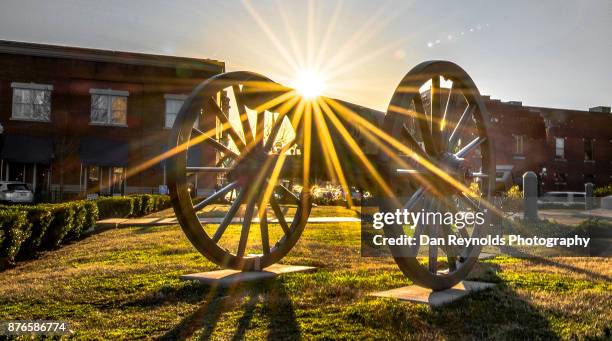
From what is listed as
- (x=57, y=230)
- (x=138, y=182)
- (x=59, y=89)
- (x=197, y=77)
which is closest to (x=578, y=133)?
(x=197, y=77)

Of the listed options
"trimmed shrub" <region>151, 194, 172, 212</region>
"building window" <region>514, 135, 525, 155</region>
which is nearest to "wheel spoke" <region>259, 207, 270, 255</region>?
"trimmed shrub" <region>151, 194, 172, 212</region>

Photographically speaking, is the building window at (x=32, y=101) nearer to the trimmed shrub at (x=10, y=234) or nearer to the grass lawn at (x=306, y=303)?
the trimmed shrub at (x=10, y=234)

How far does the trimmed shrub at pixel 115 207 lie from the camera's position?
17545 millimetres

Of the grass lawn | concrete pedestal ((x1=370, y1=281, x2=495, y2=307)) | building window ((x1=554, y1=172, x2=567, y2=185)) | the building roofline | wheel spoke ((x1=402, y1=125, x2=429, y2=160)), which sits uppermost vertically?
the building roofline

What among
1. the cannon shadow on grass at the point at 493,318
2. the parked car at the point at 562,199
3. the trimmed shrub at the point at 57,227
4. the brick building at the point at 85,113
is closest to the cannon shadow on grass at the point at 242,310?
the cannon shadow on grass at the point at 493,318

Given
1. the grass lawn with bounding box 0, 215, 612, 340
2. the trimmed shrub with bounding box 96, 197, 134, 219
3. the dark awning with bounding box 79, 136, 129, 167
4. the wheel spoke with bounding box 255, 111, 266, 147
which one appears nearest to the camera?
the grass lawn with bounding box 0, 215, 612, 340

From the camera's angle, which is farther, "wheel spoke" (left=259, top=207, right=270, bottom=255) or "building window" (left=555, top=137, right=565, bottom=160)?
"building window" (left=555, top=137, right=565, bottom=160)

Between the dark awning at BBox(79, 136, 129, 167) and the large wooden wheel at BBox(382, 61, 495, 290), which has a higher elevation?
the dark awning at BBox(79, 136, 129, 167)

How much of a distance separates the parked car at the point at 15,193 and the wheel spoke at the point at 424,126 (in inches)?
979

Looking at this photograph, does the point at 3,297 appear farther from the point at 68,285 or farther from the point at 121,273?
the point at 121,273

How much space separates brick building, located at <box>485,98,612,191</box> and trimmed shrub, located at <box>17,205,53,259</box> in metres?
31.3

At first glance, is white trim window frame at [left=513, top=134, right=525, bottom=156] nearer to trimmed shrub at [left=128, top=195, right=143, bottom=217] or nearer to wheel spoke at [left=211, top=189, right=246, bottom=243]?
trimmed shrub at [left=128, top=195, right=143, bottom=217]

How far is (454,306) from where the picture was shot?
493cm

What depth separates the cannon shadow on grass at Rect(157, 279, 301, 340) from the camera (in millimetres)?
4125
